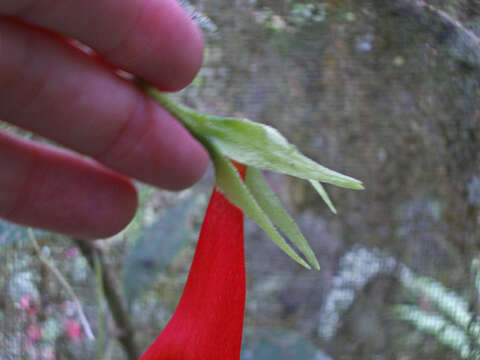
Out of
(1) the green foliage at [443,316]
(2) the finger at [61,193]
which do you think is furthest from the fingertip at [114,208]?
(1) the green foliage at [443,316]

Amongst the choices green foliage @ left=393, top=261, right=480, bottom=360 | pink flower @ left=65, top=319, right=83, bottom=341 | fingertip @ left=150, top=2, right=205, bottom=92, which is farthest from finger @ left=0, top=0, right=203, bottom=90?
pink flower @ left=65, top=319, right=83, bottom=341

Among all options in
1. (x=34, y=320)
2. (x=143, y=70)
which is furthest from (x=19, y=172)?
(x=34, y=320)

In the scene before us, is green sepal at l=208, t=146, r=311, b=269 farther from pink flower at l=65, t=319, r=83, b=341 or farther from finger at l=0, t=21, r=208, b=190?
pink flower at l=65, t=319, r=83, b=341

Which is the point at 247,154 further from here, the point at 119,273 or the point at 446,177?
the point at 119,273

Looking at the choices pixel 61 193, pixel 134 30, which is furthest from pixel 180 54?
pixel 61 193

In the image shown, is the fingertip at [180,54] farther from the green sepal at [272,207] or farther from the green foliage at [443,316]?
the green foliage at [443,316]

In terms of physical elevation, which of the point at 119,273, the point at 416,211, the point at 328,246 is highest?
the point at 416,211
